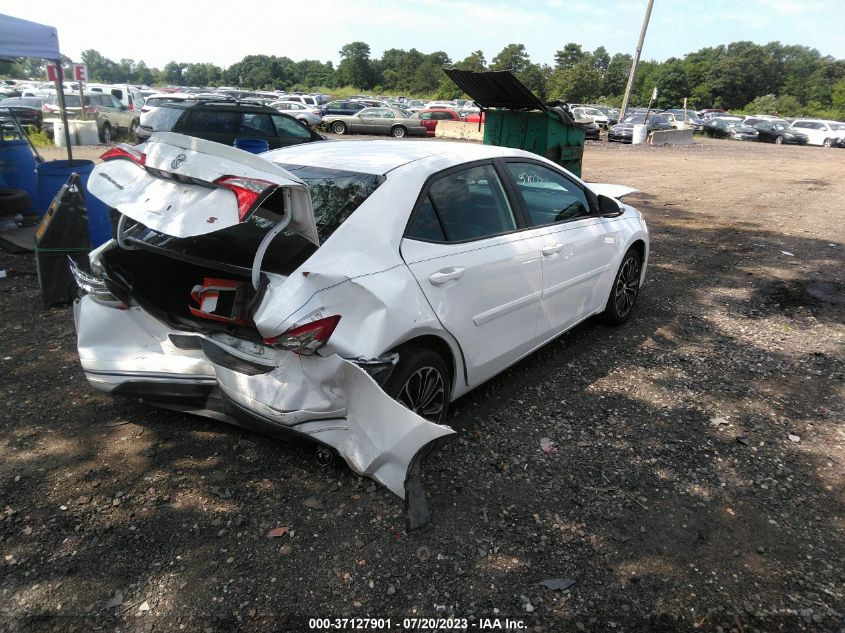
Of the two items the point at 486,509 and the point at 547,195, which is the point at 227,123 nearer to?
the point at 547,195

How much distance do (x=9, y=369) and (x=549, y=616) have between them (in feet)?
12.8

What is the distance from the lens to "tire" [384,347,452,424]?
3.05m

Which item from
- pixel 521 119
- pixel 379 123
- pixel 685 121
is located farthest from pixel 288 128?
pixel 685 121

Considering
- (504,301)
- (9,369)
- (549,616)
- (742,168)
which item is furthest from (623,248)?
(742,168)

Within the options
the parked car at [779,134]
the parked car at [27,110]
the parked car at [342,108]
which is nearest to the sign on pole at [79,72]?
the parked car at [27,110]

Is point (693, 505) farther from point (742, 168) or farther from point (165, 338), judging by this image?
point (742, 168)

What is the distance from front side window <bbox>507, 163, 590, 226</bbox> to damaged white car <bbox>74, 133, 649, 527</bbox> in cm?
19

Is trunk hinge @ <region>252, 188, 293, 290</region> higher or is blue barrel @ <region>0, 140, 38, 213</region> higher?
trunk hinge @ <region>252, 188, 293, 290</region>

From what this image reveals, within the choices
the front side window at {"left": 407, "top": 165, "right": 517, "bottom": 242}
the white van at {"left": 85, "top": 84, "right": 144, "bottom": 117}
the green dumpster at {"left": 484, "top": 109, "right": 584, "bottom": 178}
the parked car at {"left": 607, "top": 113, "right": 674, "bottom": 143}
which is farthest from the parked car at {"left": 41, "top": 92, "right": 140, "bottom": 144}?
the parked car at {"left": 607, "top": 113, "right": 674, "bottom": 143}

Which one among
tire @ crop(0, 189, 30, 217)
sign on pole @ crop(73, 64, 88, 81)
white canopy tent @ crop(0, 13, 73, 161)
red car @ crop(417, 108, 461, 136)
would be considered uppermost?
white canopy tent @ crop(0, 13, 73, 161)

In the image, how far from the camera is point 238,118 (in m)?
12.7

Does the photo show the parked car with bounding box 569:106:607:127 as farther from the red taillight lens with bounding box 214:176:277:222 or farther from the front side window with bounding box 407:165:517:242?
the red taillight lens with bounding box 214:176:277:222

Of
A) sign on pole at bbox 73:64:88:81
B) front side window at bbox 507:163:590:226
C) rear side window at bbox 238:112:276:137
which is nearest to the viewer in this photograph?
front side window at bbox 507:163:590:226

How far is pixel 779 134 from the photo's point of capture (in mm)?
36656
